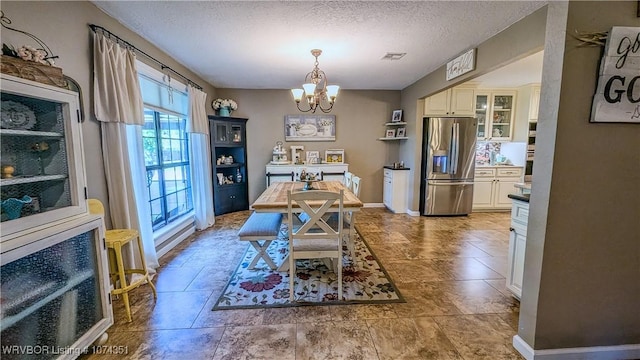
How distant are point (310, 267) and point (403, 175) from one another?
302cm

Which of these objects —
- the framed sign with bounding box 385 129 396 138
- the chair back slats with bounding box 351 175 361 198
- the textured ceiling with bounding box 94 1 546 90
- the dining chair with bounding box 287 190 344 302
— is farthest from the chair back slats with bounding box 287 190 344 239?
the framed sign with bounding box 385 129 396 138

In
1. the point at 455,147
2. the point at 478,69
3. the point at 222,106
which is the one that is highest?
the point at 478,69

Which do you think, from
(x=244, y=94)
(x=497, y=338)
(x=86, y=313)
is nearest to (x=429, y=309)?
(x=497, y=338)

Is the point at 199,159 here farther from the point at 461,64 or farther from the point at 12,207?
the point at 461,64

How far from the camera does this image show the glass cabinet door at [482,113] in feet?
16.6

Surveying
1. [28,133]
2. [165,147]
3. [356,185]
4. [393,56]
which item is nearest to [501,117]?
[393,56]

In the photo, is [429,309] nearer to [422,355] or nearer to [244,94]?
[422,355]

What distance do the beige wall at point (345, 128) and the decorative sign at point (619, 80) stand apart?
4115 mm

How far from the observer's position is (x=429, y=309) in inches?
81.2

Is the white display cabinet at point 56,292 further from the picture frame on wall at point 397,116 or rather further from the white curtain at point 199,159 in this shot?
the picture frame on wall at point 397,116

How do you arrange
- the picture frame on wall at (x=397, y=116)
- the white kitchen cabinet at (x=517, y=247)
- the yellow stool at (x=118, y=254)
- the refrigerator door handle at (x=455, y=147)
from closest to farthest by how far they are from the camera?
the yellow stool at (x=118, y=254) → the white kitchen cabinet at (x=517, y=247) → the refrigerator door handle at (x=455, y=147) → the picture frame on wall at (x=397, y=116)

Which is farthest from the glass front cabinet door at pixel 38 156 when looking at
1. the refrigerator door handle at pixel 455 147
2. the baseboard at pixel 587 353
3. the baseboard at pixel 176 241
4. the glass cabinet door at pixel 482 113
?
the glass cabinet door at pixel 482 113

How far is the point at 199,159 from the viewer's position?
4055 millimetres

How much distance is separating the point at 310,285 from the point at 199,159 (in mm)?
2741
